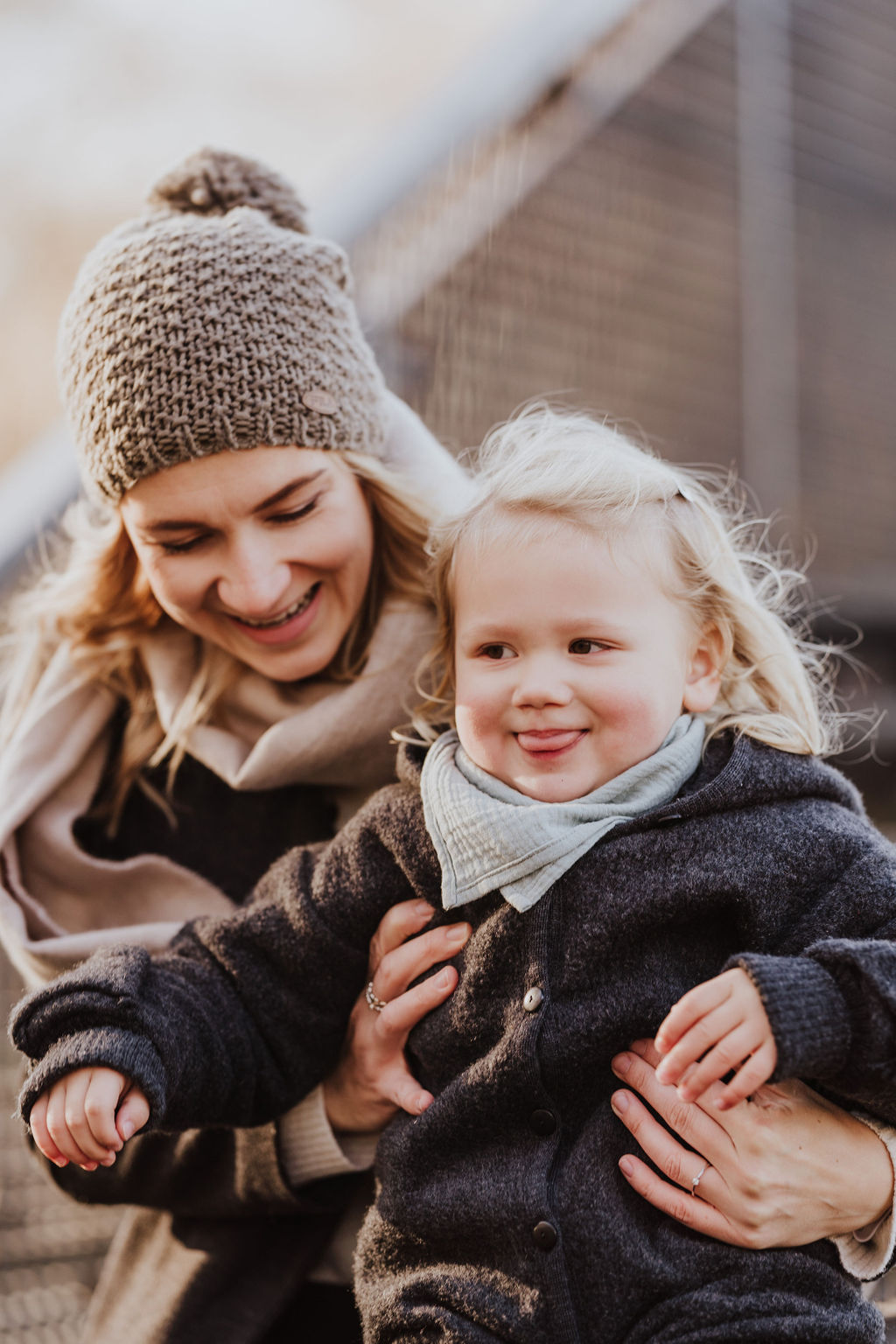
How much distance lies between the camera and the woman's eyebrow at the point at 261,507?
184 cm

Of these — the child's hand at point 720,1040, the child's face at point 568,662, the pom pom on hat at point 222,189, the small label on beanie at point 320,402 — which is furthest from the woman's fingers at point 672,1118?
the pom pom on hat at point 222,189

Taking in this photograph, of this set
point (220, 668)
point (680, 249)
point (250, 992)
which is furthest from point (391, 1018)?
point (680, 249)

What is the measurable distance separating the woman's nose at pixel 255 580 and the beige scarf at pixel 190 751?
204 mm

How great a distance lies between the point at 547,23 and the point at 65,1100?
3351 mm

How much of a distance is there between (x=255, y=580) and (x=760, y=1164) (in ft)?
3.25

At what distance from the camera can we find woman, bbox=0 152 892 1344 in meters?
1.81

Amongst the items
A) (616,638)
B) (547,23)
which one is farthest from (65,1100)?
(547,23)

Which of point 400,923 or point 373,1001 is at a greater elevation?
point 400,923

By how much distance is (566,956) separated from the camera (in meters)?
1.53

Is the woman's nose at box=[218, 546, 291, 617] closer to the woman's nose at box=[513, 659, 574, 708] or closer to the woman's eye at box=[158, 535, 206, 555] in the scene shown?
the woman's eye at box=[158, 535, 206, 555]

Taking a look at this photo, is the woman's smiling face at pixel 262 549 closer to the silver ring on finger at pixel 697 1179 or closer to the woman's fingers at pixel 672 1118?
the woman's fingers at pixel 672 1118

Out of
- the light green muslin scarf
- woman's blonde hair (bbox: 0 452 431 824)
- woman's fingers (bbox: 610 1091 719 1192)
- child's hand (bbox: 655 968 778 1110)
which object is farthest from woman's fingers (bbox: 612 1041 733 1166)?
woman's blonde hair (bbox: 0 452 431 824)

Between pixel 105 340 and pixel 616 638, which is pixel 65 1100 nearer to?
pixel 616 638

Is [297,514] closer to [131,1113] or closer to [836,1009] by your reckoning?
[131,1113]
